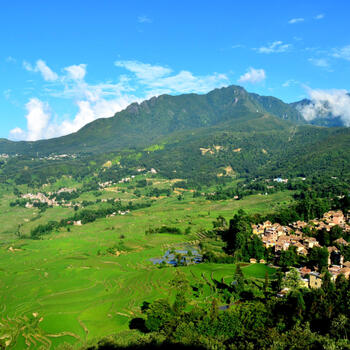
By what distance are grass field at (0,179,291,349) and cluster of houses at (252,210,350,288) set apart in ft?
45.4

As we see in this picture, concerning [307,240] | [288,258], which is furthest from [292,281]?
[307,240]

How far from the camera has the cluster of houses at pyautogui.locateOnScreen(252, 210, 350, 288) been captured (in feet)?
257

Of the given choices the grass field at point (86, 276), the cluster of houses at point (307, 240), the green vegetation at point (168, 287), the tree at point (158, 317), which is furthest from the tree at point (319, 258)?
the tree at point (158, 317)

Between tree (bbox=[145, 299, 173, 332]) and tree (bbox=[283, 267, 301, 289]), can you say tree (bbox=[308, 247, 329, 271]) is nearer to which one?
tree (bbox=[283, 267, 301, 289])

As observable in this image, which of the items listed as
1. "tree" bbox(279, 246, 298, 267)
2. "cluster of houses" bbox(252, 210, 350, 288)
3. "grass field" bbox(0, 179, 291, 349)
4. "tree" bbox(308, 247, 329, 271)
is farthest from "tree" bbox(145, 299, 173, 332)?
"tree" bbox(308, 247, 329, 271)

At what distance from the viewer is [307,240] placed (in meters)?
103

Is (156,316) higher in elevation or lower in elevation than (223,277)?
higher

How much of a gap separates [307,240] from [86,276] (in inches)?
2799

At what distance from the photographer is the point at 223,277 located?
9025 cm

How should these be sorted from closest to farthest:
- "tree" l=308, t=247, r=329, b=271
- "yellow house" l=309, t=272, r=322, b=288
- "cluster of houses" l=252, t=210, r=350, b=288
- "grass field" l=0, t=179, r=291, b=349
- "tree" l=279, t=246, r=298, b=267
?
"grass field" l=0, t=179, r=291, b=349 → "yellow house" l=309, t=272, r=322, b=288 → "cluster of houses" l=252, t=210, r=350, b=288 → "tree" l=308, t=247, r=329, b=271 → "tree" l=279, t=246, r=298, b=267

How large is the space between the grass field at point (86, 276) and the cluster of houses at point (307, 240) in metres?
13.8

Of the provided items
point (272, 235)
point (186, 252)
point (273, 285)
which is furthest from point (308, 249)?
point (186, 252)

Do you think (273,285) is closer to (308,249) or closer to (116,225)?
(308,249)

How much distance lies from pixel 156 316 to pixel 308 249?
5927 cm
